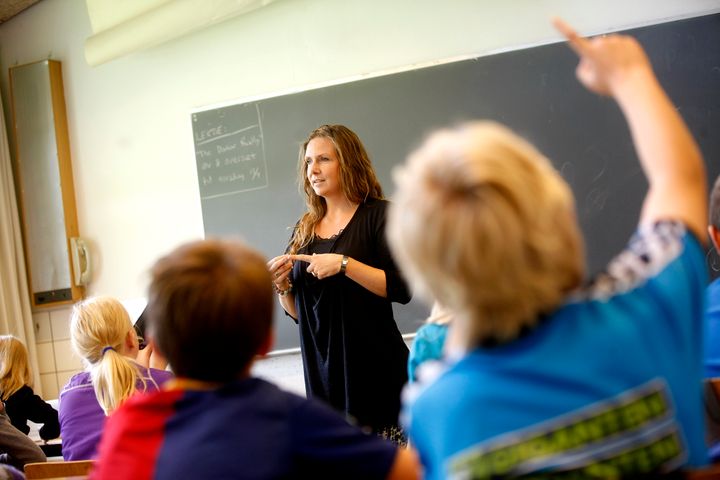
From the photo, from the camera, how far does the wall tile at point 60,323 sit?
15.9 ft

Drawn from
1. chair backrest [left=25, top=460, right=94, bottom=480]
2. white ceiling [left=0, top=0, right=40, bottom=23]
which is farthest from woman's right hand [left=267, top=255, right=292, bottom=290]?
white ceiling [left=0, top=0, right=40, bottom=23]

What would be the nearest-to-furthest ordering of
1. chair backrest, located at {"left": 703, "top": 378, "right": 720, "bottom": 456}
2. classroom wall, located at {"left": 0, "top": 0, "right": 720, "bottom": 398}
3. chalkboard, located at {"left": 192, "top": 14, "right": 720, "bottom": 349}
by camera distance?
1. chair backrest, located at {"left": 703, "top": 378, "right": 720, "bottom": 456}
2. chalkboard, located at {"left": 192, "top": 14, "right": 720, "bottom": 349}
3. classroom wall, located at {"left": 0, "top": 0, "right": 720, "bottom": 398}

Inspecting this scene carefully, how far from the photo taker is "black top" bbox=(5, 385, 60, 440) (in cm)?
309

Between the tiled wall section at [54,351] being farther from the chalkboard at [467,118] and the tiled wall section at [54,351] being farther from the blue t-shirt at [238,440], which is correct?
the blue t-shirt at [238,440]

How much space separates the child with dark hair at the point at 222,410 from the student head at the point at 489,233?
292 mm

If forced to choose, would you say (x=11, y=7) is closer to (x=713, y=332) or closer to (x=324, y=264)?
(x=324, y=264)

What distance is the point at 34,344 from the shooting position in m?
4.79

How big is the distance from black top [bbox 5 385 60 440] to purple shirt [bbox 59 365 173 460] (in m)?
1.00

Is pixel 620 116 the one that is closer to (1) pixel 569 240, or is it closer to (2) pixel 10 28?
(1) pixel 569 240

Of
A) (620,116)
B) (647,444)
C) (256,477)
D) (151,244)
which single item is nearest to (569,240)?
(647,444)

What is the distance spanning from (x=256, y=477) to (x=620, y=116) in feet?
10.4

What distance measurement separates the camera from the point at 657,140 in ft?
3.13

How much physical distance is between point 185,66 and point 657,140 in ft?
13.2

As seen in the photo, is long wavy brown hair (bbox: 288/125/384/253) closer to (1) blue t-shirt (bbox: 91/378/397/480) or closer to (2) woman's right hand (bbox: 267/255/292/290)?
(2) woman's right hand (bbox: 267/255/292/290)
